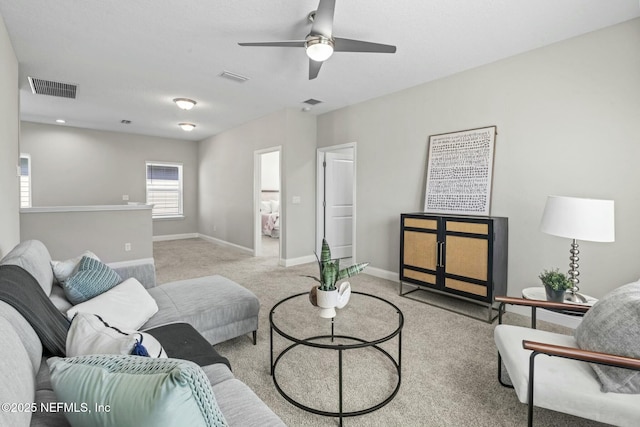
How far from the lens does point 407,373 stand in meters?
2.08

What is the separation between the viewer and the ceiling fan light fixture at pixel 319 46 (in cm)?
235

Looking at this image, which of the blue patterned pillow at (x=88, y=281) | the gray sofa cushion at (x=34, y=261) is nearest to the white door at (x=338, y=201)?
the blue patterned pillow at (x=88, y=281)

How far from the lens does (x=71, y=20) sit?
2555 millimetres

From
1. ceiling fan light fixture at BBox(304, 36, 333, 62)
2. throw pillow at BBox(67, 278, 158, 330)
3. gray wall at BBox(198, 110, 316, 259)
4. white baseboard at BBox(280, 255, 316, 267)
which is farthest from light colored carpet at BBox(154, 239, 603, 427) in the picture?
ceiling fan light fixture at BBox(304, 36, 333, 62)

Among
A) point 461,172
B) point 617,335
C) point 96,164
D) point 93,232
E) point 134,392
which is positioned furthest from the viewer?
point 96,164

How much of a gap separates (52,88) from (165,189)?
3807 millimetres

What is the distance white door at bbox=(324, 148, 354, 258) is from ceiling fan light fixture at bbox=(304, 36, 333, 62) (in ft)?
9.79

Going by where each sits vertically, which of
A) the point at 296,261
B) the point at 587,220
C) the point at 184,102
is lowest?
the point at 296,261

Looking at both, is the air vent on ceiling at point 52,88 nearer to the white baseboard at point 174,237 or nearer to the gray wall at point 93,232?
the gray wall at point 93,232

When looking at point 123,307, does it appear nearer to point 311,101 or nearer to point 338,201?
point 311,101

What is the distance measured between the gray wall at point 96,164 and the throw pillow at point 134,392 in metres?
7.31

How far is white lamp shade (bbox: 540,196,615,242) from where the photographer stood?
2.07 metres

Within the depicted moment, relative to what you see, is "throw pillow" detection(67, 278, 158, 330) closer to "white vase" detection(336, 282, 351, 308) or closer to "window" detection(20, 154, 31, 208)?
"white vase" detection(336, 282, 351, 308)

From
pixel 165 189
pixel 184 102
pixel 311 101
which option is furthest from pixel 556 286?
pixel 165 189
